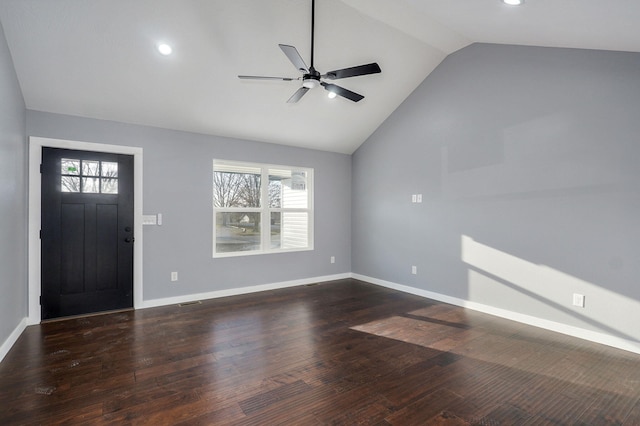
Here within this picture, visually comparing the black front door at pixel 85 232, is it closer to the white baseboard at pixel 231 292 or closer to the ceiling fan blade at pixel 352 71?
the white baseboard at pixel 231 292

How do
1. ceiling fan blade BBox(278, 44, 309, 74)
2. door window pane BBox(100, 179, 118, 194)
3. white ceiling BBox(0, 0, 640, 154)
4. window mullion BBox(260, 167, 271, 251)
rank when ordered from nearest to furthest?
ceiling fan blade BBox(278, 44, 309, 74)
white ceiling BBox(0, 0, 640, 154)
door window pane BBox(100, 179, 118, 194)
window mullion BBox(260, 167, 271, 251)

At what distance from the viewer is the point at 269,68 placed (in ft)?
12.4

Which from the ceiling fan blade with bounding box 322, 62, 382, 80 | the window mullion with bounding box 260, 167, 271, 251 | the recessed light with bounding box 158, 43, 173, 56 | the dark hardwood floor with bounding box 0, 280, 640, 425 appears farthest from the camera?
the window mullion with bounding box 260, 167, 271, 251

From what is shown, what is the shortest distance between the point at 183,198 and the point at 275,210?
1.54 meters

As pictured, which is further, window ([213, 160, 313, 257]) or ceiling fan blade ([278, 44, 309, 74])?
window ([213, 160, 313, 257])

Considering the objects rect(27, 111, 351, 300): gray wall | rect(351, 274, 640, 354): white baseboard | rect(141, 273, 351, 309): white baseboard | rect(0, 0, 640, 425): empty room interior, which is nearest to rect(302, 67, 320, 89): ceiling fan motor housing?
rect(0, 0, 640, 425): empty room interior

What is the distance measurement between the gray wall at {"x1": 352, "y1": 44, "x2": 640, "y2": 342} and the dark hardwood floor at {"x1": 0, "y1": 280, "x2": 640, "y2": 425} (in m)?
0.54

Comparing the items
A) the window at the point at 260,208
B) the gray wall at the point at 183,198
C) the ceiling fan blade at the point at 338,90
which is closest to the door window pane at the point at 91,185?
the gray wall at the point at 183,198

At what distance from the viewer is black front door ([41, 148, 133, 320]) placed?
150 inches

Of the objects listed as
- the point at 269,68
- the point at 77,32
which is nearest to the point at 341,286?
the point at 269,68

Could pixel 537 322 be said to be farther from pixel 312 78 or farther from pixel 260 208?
pixel 260 208

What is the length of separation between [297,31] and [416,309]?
3690 mm

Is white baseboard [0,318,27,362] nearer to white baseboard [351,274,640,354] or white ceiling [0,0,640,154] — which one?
white ceiling [0,0,640,154]

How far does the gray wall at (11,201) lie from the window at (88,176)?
0.38 meters
